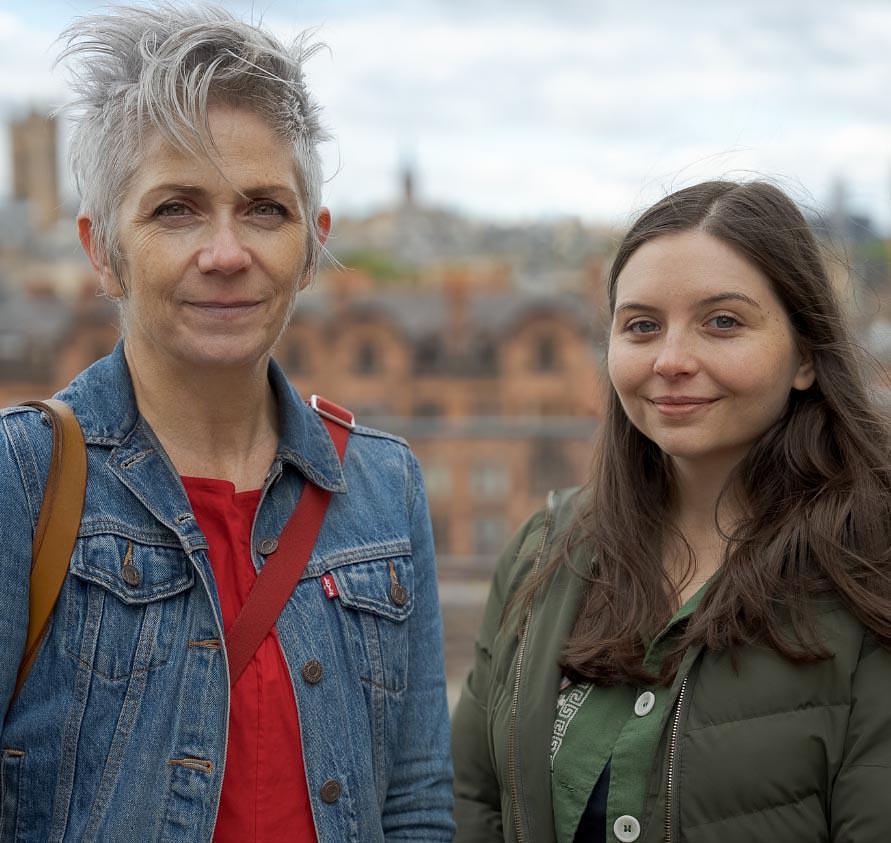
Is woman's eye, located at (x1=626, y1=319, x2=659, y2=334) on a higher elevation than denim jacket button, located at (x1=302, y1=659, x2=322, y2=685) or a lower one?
higher

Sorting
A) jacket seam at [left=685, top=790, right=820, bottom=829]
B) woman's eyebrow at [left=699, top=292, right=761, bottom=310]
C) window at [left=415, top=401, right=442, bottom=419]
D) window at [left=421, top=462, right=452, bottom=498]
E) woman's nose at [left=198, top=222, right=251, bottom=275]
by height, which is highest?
woman's nose at [left=198, top=222, right=251, bottom=275]

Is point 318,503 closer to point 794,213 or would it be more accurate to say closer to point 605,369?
point 605,369

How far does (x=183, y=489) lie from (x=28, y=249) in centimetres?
6972

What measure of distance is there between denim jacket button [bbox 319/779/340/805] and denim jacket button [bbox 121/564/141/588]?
15.1 inches

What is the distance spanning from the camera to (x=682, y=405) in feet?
5.92

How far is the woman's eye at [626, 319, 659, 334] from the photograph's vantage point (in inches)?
72.8

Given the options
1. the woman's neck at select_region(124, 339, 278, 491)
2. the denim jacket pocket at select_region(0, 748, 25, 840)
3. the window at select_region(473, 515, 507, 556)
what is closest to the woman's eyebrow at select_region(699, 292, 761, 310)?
the woman's neck at select_region(124, 339, 278, 491)

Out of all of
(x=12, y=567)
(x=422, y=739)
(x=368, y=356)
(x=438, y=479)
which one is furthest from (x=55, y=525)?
(x=368, y=356)

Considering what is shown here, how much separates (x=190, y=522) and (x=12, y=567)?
250 millimetres

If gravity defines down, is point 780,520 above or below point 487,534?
above

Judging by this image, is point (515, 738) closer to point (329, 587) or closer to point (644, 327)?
point (329, 587)

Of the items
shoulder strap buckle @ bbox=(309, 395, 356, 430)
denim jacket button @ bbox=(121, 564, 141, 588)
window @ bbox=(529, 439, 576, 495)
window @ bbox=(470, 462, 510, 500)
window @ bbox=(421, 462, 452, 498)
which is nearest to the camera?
denim jacket button @ bbox=(121, 564, 141, 588)

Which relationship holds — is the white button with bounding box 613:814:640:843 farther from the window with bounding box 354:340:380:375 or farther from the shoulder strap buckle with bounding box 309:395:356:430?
the window with bounding box 354:340:380:375

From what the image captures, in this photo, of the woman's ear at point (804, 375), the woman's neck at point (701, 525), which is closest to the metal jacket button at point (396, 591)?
the woman's neck at point (701, 525)
